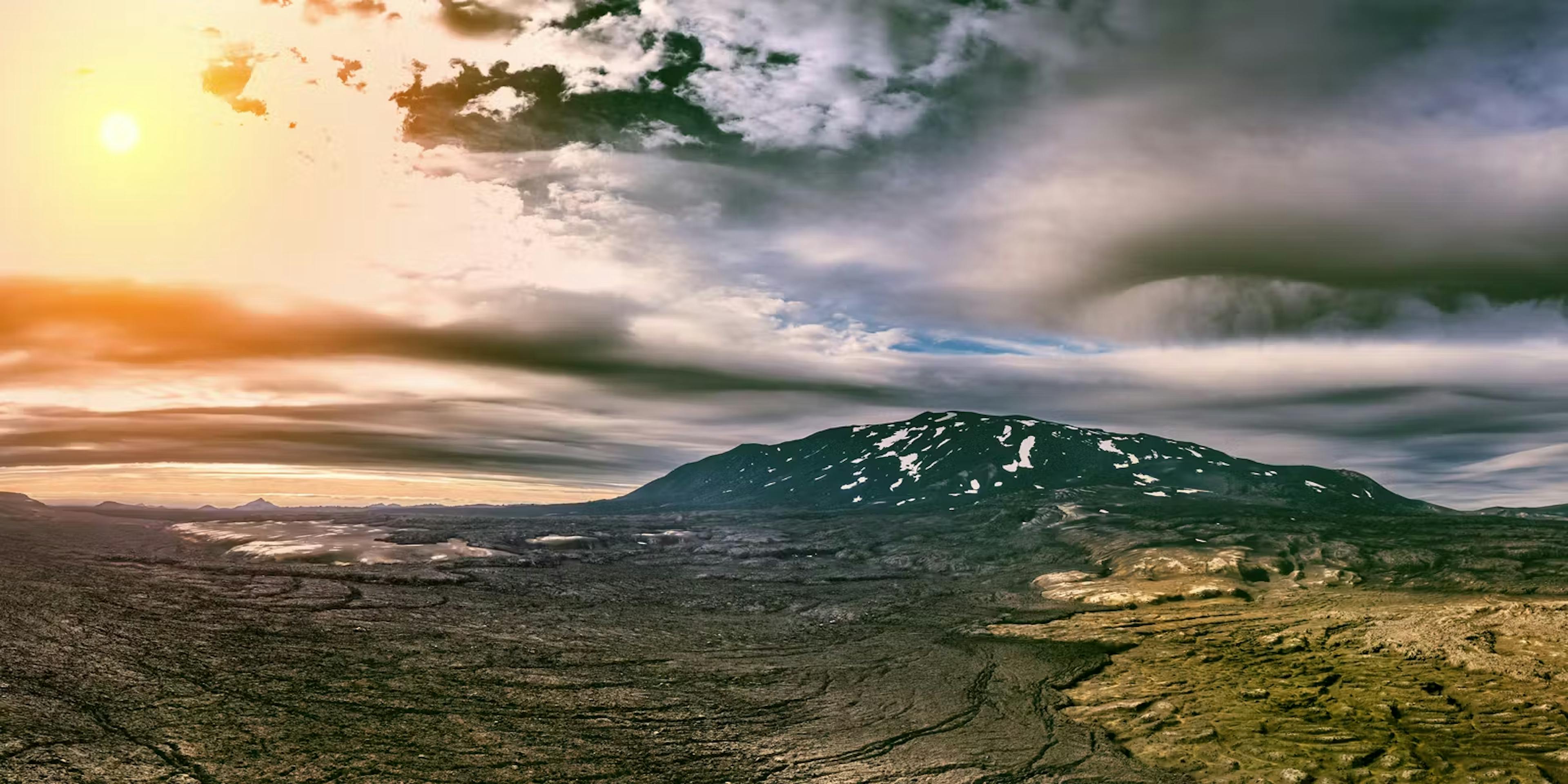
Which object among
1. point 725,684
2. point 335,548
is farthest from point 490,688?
point 335,548

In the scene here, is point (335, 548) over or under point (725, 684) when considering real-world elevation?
under

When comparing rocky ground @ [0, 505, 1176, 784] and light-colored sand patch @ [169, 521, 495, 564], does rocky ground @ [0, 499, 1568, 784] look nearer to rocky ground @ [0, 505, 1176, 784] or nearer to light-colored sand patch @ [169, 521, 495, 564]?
rocky ground @ [0, 505, 1176, 784]

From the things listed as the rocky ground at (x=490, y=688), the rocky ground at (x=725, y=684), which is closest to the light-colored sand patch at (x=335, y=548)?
the rocky ground at (x=725, y=684)

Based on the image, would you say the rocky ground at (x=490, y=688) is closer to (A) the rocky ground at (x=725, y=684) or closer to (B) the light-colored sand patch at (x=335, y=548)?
(A) the rocky ground at (x=725, y=684)

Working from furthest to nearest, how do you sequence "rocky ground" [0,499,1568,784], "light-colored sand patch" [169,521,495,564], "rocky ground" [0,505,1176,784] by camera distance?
1. "light-colored sand patch" [169,521,495,564]
2. "rocky ground" [0,499,1568,784]
3. "rocky ground" [0,505,1176,784]

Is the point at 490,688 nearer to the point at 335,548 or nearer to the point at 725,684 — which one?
the point at 725,684

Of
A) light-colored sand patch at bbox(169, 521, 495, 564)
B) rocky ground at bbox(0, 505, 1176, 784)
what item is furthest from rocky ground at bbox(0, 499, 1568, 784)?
light-colored sand patch at bbox(169, 521, 495, 564)

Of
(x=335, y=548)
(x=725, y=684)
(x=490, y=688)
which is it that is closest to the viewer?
(x=490, y=688)

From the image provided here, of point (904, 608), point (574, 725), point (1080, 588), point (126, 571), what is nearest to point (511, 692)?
point (574, 725)

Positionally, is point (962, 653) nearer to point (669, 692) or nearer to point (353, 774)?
point (669, 692)
